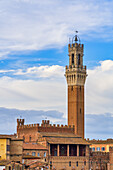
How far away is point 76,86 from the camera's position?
122500 mm

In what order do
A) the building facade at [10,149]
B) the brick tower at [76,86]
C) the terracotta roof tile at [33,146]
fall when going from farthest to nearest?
the brick tower at [76,86]
the terracotta roof tile at [33,146]
the building facade at [10,149]

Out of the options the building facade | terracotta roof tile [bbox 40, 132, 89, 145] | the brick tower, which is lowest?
the building facade

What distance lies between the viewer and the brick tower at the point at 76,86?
120875 mm

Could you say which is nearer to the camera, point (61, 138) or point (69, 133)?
point (61, 138)

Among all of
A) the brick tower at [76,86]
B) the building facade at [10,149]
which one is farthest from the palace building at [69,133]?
the building facade at [10,149]

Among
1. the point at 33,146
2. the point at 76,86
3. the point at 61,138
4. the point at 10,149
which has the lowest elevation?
the point at 10,149

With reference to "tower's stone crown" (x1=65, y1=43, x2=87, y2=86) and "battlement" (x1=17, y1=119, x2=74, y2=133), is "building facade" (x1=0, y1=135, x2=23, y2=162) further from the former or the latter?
"tower's stone crown" (x1=65, y1=43, x2=87, y2=86)

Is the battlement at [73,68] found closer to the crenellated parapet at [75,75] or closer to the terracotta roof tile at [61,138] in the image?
the crenellated parapet at [75,75]

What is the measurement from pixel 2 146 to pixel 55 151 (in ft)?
63.7

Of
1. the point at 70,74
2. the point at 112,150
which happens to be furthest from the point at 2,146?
the point at 70,74

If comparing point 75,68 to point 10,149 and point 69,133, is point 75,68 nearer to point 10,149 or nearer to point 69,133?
point 69,133

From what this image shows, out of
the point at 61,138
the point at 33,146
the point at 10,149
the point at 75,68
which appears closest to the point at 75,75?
the point at 75,68

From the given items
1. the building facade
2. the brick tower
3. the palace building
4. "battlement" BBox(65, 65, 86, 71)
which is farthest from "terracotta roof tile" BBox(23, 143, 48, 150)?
"battlement" BBox(65, 65, 86, 71)

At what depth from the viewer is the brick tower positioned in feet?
397
